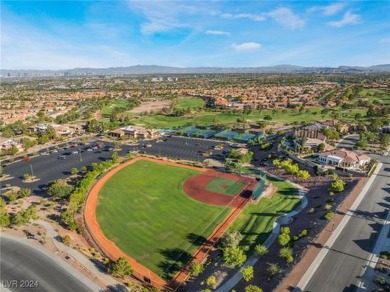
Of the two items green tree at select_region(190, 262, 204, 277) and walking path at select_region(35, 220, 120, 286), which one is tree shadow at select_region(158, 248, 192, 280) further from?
walking path at select_region(35, 220, 120, 286)

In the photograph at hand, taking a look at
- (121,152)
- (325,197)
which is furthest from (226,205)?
(121,152)

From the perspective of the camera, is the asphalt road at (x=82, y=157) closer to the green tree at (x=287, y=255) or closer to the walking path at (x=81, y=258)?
the walking path at (x=81, y=258)

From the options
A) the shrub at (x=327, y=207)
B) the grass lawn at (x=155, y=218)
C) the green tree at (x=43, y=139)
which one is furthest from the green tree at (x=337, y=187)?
the green tree at (x=43, y=139)

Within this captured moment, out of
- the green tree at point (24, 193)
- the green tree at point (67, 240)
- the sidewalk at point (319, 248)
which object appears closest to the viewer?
the sidewalk at point (319, 248)

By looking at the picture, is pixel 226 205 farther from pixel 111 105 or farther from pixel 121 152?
pixel 111 105

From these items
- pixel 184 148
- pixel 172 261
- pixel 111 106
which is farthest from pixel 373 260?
pixel 111 106

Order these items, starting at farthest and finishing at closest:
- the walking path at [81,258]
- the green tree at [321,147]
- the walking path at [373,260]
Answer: the green tree at [321,147] → the walking path at [81,258] → the walking path at [373,260]

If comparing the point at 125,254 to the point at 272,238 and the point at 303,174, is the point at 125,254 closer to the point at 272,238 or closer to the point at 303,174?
the point at 272,238

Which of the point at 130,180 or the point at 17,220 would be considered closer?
the point at 17,220
